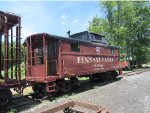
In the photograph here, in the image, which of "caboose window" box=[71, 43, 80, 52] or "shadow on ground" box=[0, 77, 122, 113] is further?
"caboose window" box=[71, 43, 80, 52]

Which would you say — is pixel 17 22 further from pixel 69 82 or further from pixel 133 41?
pixel 133 41

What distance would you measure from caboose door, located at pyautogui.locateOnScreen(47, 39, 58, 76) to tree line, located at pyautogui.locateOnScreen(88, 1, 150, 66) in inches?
943

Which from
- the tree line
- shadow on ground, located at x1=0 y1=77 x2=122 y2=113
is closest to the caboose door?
shadow on ground, located at x1=0 y1=77 x2=122 y2=113

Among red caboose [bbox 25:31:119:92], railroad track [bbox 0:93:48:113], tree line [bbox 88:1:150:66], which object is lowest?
railroad track [bbox 0:93:48:113]

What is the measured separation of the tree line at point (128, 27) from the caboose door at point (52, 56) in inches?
943

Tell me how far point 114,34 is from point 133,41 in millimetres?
4341

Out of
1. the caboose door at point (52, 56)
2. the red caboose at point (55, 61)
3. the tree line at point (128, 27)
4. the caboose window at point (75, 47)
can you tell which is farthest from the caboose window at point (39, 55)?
the tree line at point (128, 27)

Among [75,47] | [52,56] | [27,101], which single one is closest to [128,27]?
[75,47]

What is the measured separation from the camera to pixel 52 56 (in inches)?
547

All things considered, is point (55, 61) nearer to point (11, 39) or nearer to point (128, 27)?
point (11, 39)

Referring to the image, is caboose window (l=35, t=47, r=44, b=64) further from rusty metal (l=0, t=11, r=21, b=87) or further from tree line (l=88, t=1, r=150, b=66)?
tree line (l=88, t=1, r=150, b=66)

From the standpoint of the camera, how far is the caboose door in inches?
538

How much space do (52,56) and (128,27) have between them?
1058 inches

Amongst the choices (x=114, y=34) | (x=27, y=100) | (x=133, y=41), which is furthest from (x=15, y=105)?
(x=133, y=41)
